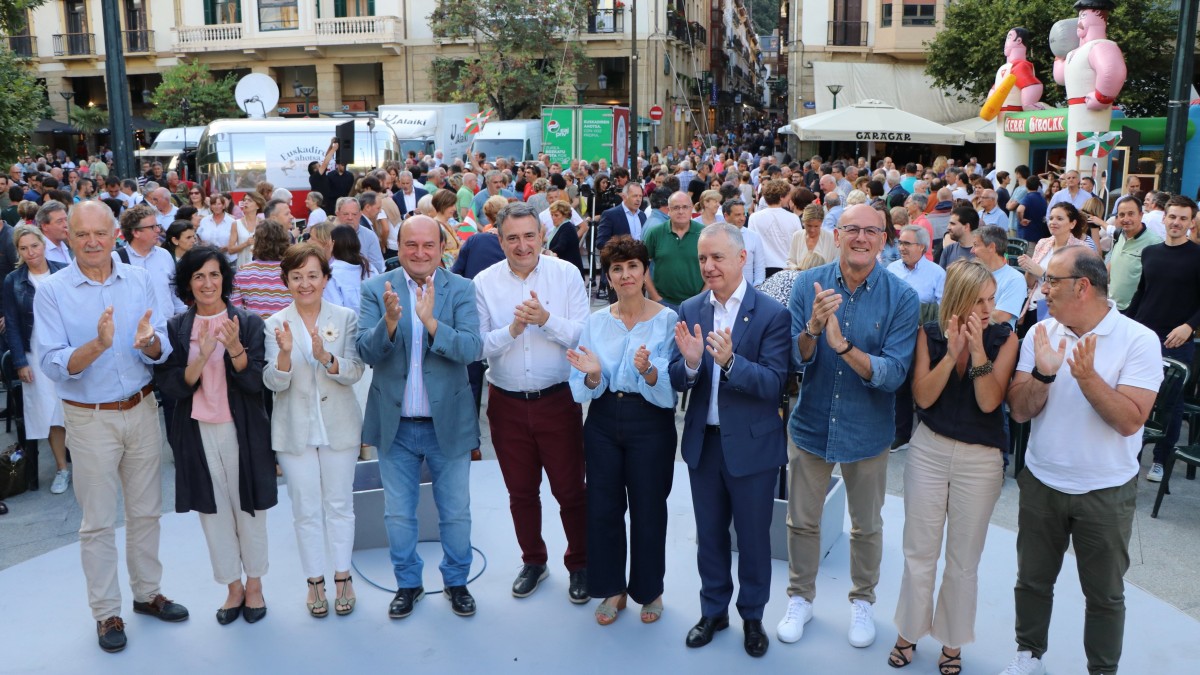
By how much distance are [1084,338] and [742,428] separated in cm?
129

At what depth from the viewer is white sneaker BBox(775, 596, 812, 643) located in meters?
4.28

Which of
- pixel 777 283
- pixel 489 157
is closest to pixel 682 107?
pixel 489 157

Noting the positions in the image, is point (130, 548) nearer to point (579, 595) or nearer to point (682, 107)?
point (579, 595)

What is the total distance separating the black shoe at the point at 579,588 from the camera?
4676 mm

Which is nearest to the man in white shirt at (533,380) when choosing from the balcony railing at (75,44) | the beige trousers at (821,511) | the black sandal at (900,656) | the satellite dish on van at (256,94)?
the beige trousers at (821,511)

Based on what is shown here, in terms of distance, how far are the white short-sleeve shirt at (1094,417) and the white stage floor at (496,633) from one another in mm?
968

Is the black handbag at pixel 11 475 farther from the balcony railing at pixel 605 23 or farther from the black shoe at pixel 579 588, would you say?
the balcony railing at pixel 605 23

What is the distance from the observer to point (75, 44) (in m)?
40.4

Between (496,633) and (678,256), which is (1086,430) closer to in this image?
(496,633)

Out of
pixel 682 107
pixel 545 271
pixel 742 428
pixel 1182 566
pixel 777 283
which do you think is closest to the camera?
pixel 742 428

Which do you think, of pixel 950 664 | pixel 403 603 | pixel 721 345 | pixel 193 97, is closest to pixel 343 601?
pixel 403 603

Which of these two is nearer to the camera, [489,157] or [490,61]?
[489,157]

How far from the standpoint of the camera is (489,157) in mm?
24016

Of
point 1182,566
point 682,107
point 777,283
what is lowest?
point 1182,566
